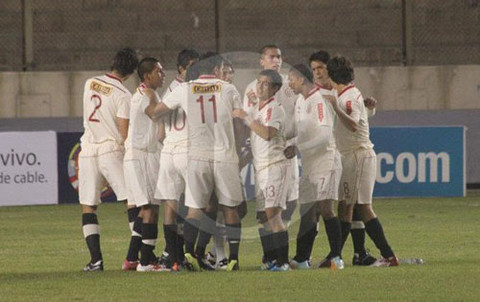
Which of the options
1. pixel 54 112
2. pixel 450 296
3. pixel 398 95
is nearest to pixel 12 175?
pixel 54 112

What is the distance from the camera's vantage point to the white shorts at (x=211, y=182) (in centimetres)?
1118

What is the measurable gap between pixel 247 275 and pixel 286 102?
2.44 m

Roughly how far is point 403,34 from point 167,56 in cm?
414

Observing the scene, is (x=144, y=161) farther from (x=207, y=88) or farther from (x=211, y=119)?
(x=207, y=88)

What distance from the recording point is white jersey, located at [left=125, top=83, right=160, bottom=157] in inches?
453

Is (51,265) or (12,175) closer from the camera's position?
(51,265)

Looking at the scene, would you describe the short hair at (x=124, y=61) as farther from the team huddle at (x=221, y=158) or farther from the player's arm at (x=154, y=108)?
the player's arm at (x=154, y=108)

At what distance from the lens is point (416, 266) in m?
11.6

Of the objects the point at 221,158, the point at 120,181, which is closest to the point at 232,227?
the point at 221,158

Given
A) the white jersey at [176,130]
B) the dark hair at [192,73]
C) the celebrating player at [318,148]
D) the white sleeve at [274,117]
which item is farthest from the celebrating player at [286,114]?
the white jersey at [176,130]

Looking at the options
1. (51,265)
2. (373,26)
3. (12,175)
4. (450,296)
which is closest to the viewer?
(450,296)

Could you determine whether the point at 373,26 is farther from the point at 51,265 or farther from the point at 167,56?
the point at 51,265

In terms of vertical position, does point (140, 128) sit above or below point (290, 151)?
above

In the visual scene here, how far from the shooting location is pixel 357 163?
11695 mm
